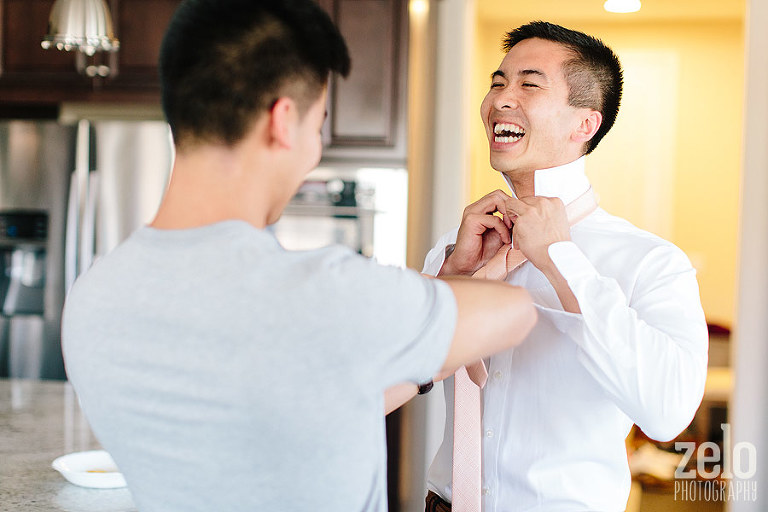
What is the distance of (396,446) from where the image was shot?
3.25 meters

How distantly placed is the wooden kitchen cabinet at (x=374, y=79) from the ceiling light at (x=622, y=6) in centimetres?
189

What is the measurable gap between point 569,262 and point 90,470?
1.01 meters

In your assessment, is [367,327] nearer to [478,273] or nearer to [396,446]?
[478,273]

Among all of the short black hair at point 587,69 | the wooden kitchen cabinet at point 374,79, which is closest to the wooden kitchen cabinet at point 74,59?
the wooden kitchen cabinet at point 374,79

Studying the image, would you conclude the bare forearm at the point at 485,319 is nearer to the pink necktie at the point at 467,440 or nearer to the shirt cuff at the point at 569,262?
the shirt cuff at the point at 569,262

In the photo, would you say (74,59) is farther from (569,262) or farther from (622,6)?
(622,6)

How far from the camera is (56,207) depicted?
10.8ft

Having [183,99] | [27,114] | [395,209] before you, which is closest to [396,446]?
[395,209]

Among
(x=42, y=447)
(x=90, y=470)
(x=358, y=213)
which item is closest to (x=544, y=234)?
(x=90, y=470)

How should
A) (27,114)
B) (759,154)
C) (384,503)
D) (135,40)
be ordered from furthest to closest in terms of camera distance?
(27,114) < (135,40) < (759,154) < (384,503)

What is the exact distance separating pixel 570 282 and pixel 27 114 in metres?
3.39

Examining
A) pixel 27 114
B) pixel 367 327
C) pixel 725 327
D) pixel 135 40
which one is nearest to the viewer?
pixel 367 327

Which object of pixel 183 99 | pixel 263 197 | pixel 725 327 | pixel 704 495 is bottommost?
pixel 704 495

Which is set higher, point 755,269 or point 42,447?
point 755,269
